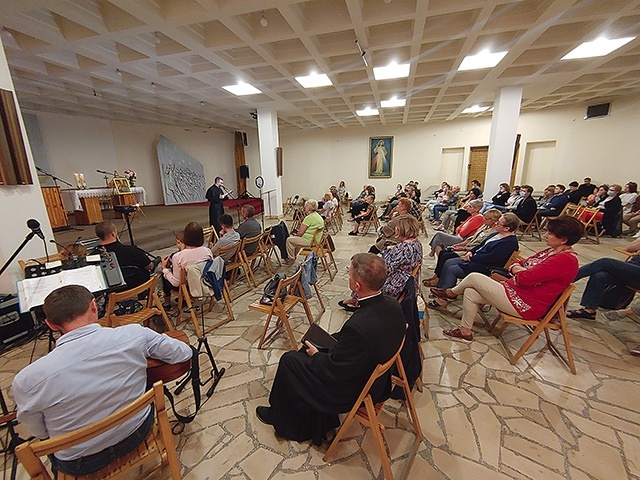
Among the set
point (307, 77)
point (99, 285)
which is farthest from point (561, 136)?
point (99, 285)

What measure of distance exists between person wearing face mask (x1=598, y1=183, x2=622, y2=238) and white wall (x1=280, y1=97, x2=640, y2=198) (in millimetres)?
1995

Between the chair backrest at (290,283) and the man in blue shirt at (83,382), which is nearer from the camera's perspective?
the man in blue shirt at (83,382)

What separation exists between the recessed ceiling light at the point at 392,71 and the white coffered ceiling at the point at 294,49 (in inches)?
6.4

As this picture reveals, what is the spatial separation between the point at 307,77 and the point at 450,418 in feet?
20.0

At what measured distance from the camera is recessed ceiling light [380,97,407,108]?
7.54 metres

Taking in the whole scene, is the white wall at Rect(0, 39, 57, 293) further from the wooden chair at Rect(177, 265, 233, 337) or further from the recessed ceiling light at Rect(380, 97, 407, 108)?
the recessed ceiling light at Rect(380, 97, 407, 108)

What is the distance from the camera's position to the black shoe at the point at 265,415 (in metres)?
1.83

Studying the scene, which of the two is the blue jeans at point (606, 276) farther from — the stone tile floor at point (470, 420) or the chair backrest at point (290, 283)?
the chair backrest at point (290, 283)

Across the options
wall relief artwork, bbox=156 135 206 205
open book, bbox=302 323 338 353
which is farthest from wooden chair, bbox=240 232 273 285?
wall relief artwork, bbox=156 135 206 205

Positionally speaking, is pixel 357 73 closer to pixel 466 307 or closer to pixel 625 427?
pixel 466 307

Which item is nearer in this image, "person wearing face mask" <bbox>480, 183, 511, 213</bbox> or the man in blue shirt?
the man in blue shirt

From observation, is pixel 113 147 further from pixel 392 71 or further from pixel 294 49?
pixel 392 71

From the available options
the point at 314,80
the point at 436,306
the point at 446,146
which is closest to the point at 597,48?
the point at 314,80

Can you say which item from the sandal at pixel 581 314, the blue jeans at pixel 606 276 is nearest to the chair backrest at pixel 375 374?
the blue jeans at pixel 606 276
